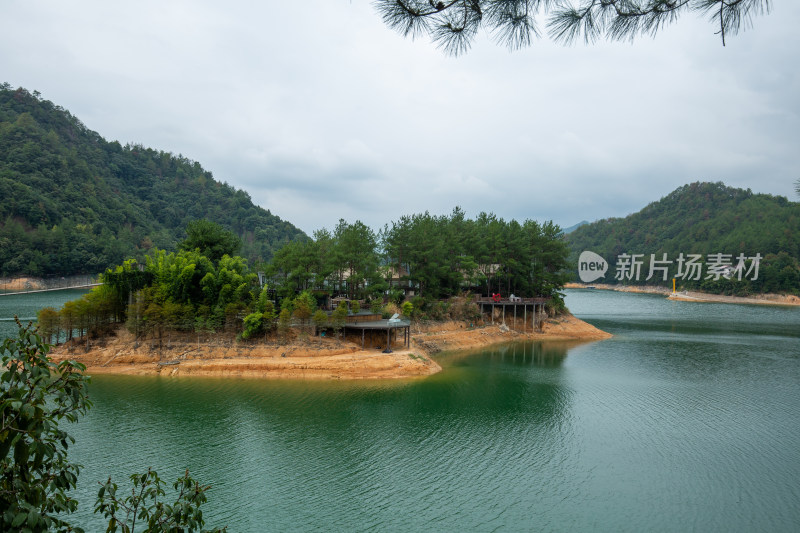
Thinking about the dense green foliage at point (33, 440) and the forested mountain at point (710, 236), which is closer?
the dense green foliage at point (33, 440)

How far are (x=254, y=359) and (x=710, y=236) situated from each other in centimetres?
11093

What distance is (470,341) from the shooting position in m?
35.2

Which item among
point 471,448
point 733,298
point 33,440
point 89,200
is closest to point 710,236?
point 733,298

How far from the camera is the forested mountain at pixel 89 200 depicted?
6438cm

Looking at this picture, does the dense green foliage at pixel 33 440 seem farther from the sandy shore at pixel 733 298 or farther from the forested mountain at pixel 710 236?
Result: the forested mountain at pixel 710 236

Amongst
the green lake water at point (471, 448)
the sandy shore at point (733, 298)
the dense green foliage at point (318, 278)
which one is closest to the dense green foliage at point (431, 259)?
the dense green foliage at point (318, 278)

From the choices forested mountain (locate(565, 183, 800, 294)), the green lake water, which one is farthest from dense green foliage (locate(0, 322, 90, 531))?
forested mountain (locate(565, 183, 800, 294))

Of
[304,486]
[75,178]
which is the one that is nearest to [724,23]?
[304,486]

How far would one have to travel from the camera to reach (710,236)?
10144 centimetres

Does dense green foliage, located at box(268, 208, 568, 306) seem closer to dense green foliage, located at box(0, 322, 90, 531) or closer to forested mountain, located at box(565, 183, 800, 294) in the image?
dense green foliage, located at box(0, 322, 90, 531)

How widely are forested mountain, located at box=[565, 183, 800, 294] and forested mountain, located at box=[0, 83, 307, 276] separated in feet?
283

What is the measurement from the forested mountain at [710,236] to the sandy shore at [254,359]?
63.6m

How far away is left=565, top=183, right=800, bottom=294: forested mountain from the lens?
258 ft

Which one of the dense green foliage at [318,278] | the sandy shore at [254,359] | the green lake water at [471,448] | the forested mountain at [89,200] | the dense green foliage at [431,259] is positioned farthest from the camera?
the forested mountain at [89,200]
